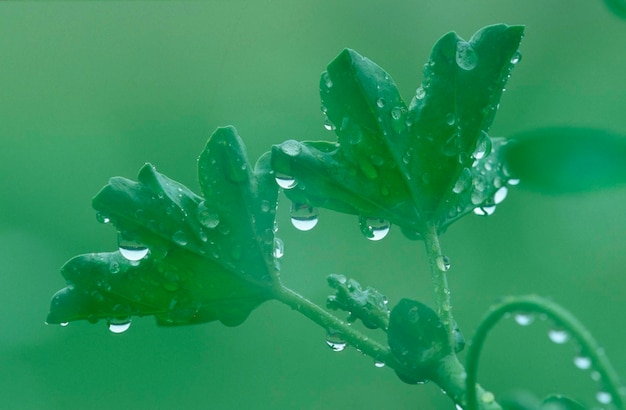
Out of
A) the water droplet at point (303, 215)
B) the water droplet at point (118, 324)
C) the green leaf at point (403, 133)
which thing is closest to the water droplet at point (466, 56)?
the green leaf at point (403, 133)

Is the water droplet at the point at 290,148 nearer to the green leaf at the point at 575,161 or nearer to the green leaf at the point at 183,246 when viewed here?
the green leaf at the point at 183,246

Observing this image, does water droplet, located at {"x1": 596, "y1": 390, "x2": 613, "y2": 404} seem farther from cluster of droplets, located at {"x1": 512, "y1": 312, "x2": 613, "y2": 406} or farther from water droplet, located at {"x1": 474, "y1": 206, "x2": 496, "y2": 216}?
water droplet, located at {"x1": 474, "y1": 206, "x2": 496, "y2": 216}

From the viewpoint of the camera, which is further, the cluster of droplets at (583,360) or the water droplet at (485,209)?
the water droplet at (485,209)

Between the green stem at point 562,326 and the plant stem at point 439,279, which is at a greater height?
the green stem at point 562,326

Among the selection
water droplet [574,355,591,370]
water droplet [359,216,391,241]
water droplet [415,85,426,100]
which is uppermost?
water droplet [415,85,426,100]

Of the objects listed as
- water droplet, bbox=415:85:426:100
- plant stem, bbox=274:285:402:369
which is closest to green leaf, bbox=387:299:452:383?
plant stem, bbox=274:285:402:369
